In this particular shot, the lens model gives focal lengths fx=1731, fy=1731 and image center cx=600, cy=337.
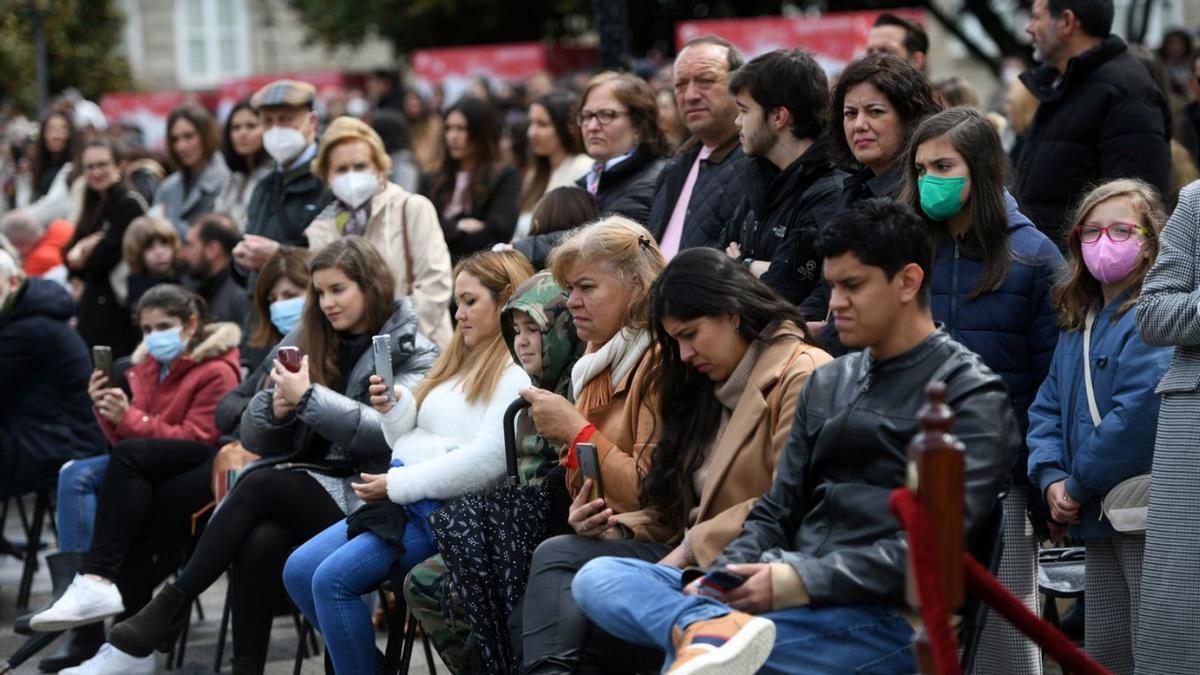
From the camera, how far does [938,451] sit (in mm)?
3422

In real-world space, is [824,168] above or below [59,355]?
above

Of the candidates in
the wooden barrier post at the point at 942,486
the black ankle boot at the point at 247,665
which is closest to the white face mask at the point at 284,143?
the black ankle boot at the point at 247,665

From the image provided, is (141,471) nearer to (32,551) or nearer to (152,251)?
(32,551)

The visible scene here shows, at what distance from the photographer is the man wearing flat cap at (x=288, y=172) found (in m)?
8.62

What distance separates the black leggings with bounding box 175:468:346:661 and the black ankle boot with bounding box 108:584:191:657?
6 centimetres

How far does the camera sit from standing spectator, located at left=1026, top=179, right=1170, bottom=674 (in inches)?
201

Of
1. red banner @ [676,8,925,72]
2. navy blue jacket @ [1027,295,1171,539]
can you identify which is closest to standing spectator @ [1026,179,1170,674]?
navy blue jacket @ [1027,295,1171,539]

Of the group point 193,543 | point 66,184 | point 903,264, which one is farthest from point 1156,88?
point 66,184

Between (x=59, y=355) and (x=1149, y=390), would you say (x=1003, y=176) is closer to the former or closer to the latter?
(x=1149, y=390)

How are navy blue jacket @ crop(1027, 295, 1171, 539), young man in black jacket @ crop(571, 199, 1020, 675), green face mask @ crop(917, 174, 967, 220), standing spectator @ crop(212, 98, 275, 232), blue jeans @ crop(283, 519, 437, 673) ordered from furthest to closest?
standing spectator @ crop(212, 98, 275, 232) < blue jeans @ crop(283, 519, 437, 673) < green face mask @ crop(917, 174, 967, 220) < navy blue jacket @ crop(1027, 295, 1171, 539) < young man in black jacket @ crop(571, 199, 1020, 675)

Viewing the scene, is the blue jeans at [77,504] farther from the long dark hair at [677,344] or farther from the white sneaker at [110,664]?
the long dark hair at [677,344]

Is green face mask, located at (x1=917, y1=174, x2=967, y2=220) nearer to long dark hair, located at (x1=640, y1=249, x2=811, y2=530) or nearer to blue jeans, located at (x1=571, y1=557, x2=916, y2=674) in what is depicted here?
long dark hair, located at (x1=640, y1=249, x2=811, y2=530)

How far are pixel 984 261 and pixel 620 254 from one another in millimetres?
1164

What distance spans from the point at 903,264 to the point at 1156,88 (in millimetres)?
2726
